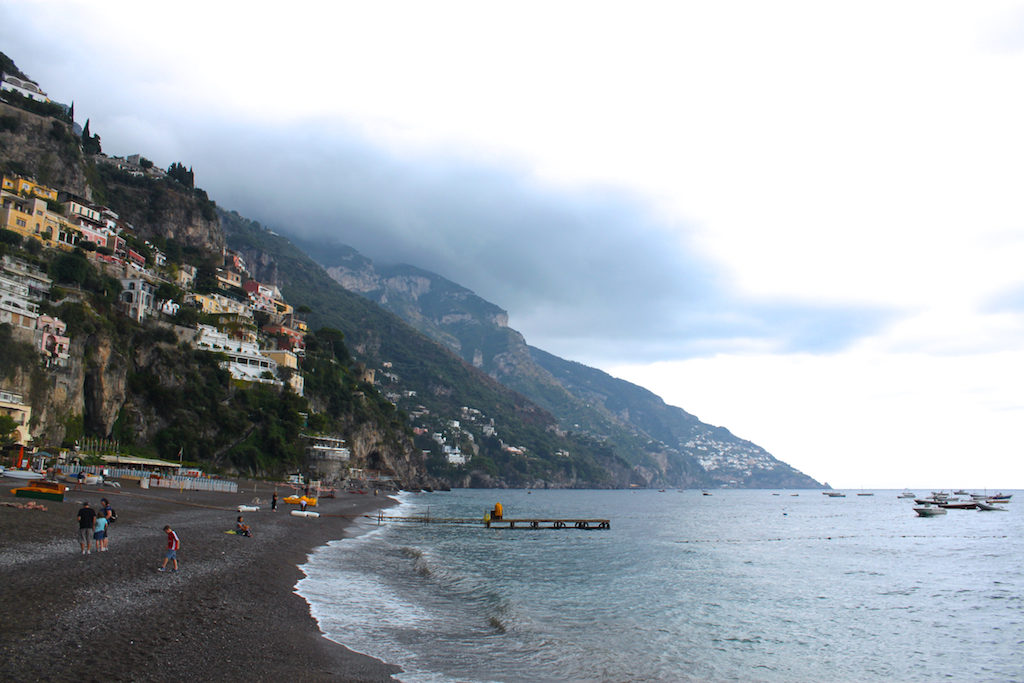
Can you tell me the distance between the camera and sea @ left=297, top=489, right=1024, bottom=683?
1686cm

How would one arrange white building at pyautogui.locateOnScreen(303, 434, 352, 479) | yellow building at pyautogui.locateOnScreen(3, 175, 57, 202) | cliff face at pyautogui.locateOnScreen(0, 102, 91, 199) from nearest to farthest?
yellow building at pyautogui.locateOnScreen(3, 175, 57, 202)
cliff face at pyautogui.locateOnScreen(0, 102, 91, 199)
white building at pyautogui.locateOnScreen(303, 434, 352, 479)

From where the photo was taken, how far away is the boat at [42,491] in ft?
92.2

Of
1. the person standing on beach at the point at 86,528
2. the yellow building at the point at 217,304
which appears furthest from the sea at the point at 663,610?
the yellow building at the point at 217,304

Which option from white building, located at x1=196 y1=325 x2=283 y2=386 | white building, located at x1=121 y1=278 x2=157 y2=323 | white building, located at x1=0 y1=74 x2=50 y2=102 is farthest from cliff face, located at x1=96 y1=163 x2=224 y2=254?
white building, located at x1=121 y1=278 x2=157 y2=323

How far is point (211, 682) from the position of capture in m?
10.5

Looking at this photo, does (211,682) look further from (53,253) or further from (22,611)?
(53,253)

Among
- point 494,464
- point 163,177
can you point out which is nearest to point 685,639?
point 163,177

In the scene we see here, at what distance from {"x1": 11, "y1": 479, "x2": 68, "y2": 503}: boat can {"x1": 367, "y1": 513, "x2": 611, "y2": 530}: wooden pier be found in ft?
97.0

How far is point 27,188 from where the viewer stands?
75.1 metres

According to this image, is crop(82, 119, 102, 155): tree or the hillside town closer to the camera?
the hillside town

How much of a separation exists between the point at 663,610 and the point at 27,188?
285 feet

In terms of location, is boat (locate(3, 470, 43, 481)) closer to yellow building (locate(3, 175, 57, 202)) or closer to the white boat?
the white boat

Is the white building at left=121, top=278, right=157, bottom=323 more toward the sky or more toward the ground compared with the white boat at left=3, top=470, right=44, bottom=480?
more toward the sky

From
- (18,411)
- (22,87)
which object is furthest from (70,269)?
(22,87)
